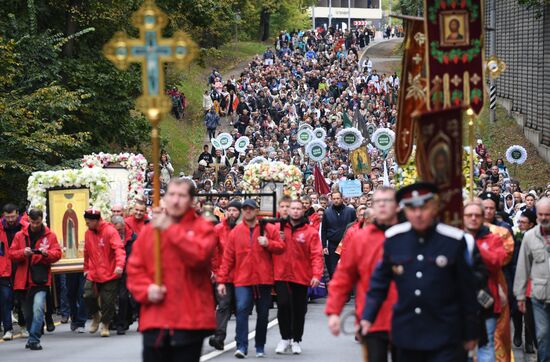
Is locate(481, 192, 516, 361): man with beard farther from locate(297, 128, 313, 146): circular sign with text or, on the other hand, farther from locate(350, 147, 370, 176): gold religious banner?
locate(297, 128, 313, 146): circular sign with text

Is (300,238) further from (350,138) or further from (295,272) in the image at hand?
(350,138)

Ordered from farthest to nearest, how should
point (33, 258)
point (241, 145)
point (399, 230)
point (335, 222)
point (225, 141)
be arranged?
1. point (225, 141)
2. point (241, 145)
3. point (335, 222)
4. point (33, 258)
5. point (399, 230)

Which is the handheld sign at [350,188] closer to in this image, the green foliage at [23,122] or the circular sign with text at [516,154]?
the green foliage at [23,122]

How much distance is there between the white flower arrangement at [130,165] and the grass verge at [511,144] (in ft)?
57.0

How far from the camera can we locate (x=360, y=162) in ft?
121

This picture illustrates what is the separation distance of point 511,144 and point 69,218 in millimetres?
31047

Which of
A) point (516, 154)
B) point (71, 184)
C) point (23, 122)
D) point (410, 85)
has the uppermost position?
point (410, 85)

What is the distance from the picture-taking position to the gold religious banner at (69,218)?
23.0 metres

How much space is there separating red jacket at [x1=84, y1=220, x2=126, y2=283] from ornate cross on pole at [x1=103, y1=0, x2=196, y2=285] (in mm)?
9505

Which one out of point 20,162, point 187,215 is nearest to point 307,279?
point 187,215

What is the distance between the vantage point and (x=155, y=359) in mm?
10719

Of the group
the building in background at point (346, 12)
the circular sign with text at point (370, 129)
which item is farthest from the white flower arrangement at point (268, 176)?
the building in background at point (346, 12)

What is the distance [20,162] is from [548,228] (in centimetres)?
1711

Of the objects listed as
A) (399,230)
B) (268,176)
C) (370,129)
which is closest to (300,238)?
(268,176)
